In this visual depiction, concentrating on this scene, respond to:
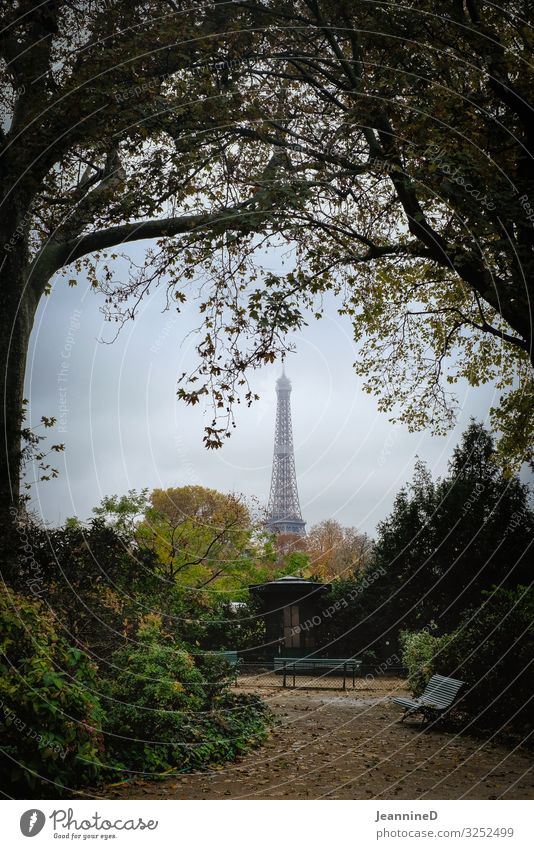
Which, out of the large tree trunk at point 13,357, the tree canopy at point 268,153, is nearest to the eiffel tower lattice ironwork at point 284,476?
the tree canopy at point 268,153

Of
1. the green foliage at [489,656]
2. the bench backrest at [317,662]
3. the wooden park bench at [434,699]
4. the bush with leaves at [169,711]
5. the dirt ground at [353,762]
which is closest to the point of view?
the dirt ground at [353,762]

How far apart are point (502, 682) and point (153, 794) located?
13.0ft

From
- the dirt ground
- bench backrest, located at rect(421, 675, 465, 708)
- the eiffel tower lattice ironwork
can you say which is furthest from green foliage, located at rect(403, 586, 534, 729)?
the eiffel tower lattice ironwork

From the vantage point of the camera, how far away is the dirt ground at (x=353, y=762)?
5.75 m

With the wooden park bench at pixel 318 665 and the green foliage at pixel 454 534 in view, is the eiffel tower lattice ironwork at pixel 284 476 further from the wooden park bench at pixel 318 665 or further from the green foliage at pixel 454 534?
the wooden park bench at pixel 318 665

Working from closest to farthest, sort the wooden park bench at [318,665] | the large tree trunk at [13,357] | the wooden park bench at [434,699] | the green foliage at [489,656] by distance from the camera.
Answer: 1. the wooden park bench at [434,699]
2. the large tree trunk at [13,357]
3. the green foliage at [489,656]
4. the wooden park bench at [318,665]

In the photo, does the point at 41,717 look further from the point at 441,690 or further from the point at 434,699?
the point at 441,690

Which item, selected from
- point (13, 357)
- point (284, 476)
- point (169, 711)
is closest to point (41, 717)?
point (169, 711)

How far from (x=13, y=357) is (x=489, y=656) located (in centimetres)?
625

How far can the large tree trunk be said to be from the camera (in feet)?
24.1

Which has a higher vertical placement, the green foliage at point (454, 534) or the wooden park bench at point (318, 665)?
the green foliage at point (454, 534)

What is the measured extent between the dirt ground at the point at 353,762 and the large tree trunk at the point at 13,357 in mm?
3198
